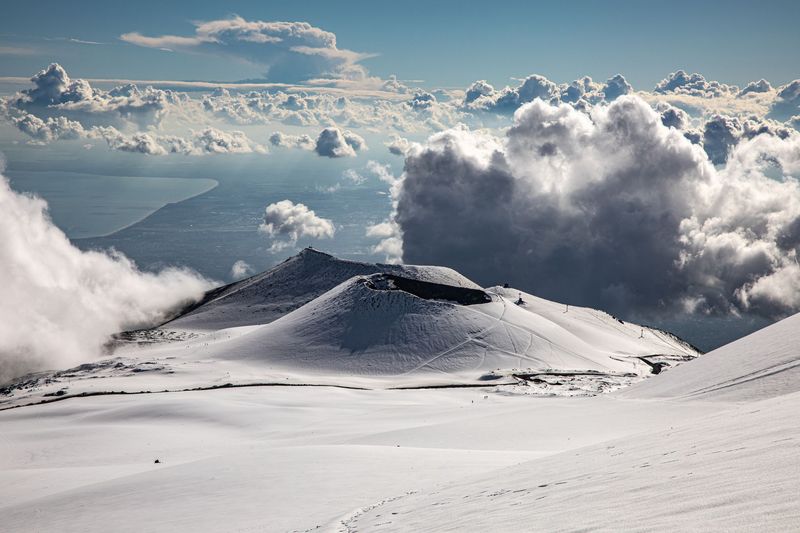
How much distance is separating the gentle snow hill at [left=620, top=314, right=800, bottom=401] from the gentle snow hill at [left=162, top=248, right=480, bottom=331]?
8854 centimetres

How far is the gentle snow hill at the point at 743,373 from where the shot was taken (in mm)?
27198

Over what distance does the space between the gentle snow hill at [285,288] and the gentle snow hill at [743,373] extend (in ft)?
290

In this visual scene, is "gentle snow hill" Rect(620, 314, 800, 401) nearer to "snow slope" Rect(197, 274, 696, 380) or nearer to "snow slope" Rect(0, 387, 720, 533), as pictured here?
"snow slope" Rect(0, 387, 720, 533)

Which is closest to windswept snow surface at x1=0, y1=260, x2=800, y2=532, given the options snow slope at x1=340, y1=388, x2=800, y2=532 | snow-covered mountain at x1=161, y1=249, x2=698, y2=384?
snow slope at x1=340, y1=388, x2=800, y2=532

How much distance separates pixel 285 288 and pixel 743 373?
424 ft

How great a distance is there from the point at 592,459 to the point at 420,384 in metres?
52.1

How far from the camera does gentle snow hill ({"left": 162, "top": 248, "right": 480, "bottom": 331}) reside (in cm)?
13312

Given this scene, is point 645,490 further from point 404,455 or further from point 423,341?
point 423,341

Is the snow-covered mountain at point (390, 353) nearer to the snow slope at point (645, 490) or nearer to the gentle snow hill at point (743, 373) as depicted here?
the gentle snow hill at point (743, 373)

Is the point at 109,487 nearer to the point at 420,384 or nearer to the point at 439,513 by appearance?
the point at 439,513

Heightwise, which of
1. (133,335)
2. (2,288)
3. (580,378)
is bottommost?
(580,378)

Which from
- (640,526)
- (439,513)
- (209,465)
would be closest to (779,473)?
(640,526)

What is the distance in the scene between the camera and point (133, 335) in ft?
398

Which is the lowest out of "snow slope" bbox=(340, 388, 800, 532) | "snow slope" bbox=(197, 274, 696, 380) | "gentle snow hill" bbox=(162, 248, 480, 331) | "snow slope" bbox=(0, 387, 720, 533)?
"snow slope" bbox=(0, 387, 720, 533)
